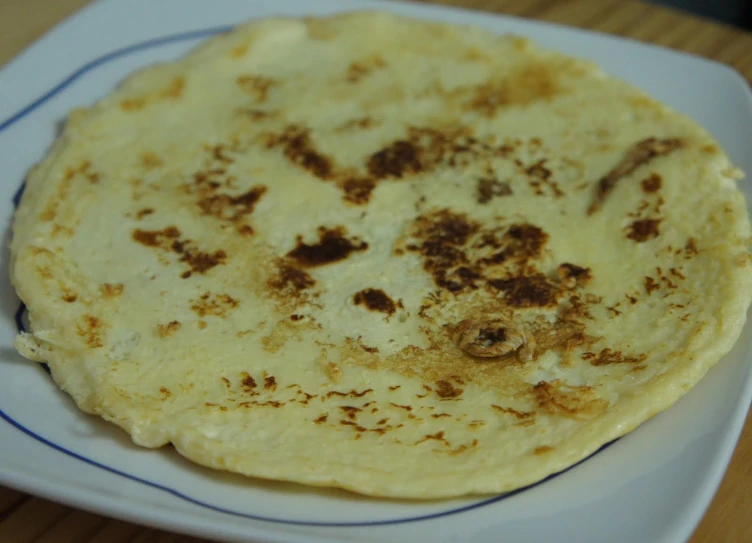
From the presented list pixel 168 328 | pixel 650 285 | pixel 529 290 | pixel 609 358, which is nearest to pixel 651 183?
pixel 650 285

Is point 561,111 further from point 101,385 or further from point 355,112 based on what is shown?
point 101,385

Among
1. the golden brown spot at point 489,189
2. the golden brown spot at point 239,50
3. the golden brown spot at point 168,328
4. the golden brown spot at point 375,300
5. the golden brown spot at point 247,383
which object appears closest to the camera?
the golden brown spot at point 247,383

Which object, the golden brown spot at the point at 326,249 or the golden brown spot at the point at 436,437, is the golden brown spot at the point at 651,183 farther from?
the golden brown spot at the point at 436,437

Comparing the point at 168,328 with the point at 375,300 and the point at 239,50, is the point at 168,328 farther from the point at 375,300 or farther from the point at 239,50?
the point at 239,50

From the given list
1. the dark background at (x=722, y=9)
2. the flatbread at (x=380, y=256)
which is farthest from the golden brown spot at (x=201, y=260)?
the dark background at (x=722, y=9)

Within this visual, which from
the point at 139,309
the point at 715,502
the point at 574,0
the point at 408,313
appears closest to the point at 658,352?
the point at 715,502

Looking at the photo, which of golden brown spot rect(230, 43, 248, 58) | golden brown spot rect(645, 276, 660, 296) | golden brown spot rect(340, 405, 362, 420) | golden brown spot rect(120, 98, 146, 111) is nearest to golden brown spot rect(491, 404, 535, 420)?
golden brown spot rect(340, 405, 362, 420)
